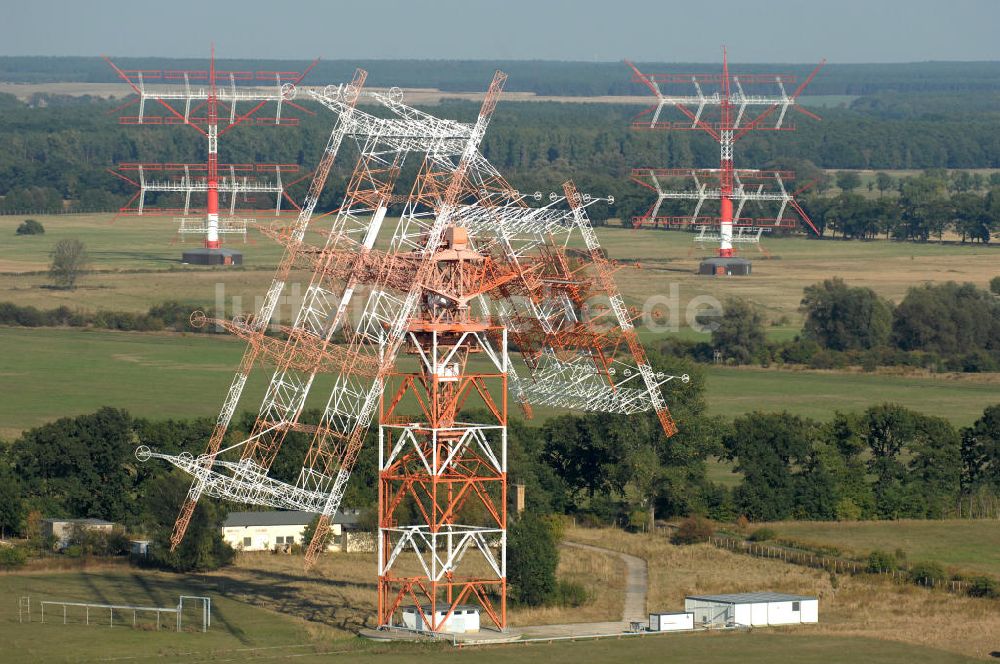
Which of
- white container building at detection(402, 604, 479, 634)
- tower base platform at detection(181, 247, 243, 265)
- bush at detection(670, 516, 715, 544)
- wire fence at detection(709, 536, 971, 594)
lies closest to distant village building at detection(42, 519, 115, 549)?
white container building at detection(402, 604, 479, 634)

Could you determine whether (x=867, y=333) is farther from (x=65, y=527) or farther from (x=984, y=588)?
(x=65, y=527)

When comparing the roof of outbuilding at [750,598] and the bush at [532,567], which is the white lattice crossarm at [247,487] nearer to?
the bush at [532,567]

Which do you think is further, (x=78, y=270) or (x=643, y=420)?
(x=78, y=270)

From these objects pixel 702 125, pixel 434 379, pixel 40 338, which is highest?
pixel 702 125

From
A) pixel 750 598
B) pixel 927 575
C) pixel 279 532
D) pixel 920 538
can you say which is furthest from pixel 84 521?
pixel 920 538

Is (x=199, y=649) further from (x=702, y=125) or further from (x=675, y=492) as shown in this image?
(x=702, y=125)

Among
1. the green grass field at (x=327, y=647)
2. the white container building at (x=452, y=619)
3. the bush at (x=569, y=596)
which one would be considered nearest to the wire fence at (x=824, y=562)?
the green grass field at (x=327, y=647)

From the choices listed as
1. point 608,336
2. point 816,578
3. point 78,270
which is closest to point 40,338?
point 78,270
